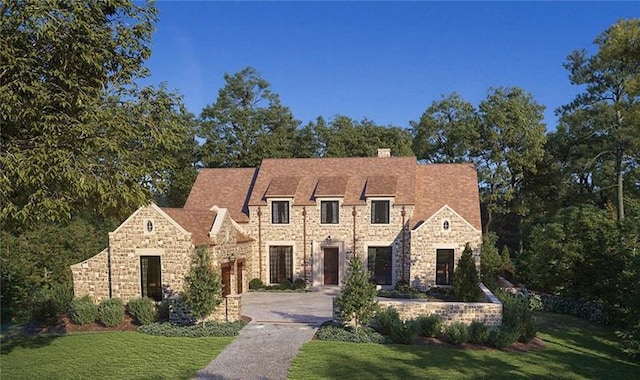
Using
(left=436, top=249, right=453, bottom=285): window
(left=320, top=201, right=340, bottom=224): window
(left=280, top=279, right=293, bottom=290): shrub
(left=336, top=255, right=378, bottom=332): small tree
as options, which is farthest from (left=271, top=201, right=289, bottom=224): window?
(left=336, top=255, right=378, bottom=332): small tree

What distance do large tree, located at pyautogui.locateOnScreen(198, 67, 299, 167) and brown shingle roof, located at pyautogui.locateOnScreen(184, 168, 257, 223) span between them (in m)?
8.33

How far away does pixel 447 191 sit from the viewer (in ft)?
89.3

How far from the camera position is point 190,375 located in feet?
41.3

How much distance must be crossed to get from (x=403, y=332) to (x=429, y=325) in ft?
3.67

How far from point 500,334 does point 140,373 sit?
11554 millimetres

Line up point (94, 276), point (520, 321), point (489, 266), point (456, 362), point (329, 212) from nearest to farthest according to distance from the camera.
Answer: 1. point (456, 362)
2. point (520, 321)
3. point (94, 276)
4. point (489, 266)
5. point (329, 212)

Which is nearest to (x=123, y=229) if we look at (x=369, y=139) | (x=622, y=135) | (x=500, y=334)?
(x=500, y=334)

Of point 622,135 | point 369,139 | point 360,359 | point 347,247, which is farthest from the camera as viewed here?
point 369,139

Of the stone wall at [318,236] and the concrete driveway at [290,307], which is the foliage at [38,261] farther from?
the stone wall at [318,236]

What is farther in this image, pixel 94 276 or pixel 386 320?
pixel 94 276

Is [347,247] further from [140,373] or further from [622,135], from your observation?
[622,135]

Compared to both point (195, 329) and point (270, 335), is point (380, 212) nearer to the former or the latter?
point (270, 335)

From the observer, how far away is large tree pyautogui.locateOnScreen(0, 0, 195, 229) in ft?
29.1

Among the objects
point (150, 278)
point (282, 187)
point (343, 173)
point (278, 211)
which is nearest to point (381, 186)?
point (343, 173)
